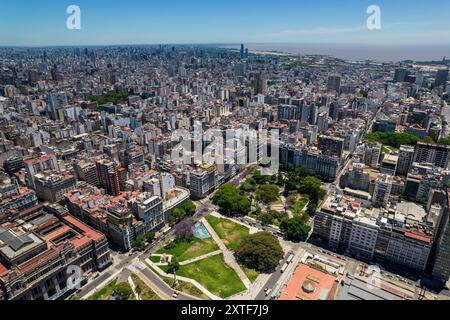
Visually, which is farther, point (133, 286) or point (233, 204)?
point (233, 204)

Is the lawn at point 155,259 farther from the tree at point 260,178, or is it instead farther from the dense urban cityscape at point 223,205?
the tree at point 260,178

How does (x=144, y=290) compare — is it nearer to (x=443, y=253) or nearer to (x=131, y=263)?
(x=131, y=263)

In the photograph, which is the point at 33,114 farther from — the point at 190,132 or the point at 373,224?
the point at 373,224

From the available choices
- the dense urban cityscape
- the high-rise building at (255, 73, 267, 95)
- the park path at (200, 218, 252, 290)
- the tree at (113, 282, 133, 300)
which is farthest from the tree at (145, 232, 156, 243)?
the high-rise building at (255, 73, 267, 95)

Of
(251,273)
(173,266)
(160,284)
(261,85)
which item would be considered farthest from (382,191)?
(261,85)

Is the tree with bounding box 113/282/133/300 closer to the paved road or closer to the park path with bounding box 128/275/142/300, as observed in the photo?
the park path with bounding box 128/275/142/300
